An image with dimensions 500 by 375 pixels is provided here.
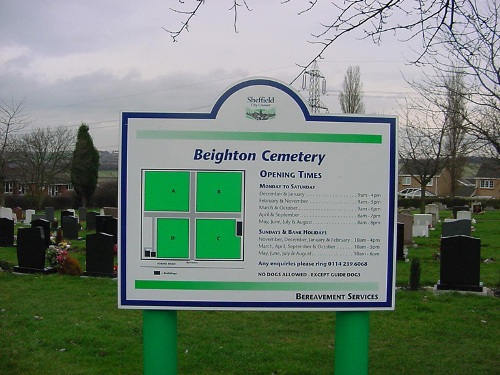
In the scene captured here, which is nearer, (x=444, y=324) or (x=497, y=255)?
(x=444, y=324)

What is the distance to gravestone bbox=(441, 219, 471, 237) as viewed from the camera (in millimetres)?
15531

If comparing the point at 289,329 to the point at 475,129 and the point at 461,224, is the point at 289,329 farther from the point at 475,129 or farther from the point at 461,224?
the point at 461,224

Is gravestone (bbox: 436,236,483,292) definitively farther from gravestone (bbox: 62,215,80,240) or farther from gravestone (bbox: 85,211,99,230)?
gravestone (bbox: 85,211,99,230)

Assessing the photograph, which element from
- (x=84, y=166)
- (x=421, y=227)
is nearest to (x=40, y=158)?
(x=84, y=166)

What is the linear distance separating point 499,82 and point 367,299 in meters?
6.28

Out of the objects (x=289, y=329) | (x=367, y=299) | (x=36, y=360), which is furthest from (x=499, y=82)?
(x=36, y=360)

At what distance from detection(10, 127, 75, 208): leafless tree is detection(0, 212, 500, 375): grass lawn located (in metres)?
33.4

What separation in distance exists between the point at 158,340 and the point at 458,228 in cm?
1326

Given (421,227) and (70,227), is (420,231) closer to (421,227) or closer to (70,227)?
(421,227)

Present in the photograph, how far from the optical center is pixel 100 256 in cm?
1191

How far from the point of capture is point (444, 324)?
7.80 metres

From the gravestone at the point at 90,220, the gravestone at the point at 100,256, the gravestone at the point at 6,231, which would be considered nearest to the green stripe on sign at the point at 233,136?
the gravestone at the point at 100,256

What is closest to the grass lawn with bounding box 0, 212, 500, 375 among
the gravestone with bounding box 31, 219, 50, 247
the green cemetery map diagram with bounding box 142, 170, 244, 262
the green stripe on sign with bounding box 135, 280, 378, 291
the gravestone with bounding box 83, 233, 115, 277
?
the gravestone with bounding box 83, 233, 115, 277

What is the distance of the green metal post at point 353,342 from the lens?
4.24 m
